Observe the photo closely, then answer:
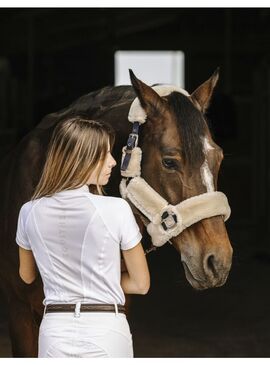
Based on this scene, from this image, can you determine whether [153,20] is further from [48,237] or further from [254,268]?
[48,237]

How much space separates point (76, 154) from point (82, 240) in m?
0.26

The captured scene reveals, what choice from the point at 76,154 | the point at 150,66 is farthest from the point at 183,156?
the point at 150,66

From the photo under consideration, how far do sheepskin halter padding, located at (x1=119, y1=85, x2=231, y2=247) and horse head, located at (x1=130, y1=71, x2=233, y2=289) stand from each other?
3cm

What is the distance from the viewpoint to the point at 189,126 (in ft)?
10.8

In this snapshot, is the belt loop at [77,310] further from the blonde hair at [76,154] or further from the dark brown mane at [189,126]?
the dark brown mane at [189,126]

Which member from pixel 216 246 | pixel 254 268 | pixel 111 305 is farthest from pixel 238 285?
pixel 111 305

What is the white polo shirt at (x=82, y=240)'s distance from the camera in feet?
8.57

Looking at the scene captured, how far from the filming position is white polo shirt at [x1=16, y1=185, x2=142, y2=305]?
8.57 ft

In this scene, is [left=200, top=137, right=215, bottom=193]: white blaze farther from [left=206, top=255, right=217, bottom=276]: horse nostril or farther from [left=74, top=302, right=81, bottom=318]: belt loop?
[left=74, top=302, right=81, bottom=318]: belt loop

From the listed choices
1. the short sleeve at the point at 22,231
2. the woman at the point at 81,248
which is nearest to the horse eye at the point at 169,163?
the woman at the point at 81,248

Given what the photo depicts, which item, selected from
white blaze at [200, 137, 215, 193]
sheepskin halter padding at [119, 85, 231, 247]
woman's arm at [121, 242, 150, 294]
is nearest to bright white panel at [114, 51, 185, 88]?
sheepskin halter padding at [119, 85, 231, 247]

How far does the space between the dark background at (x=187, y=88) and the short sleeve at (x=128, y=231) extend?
87.3 inches

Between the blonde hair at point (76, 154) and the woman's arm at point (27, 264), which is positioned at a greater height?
the blonde hair at point (76, 154)
